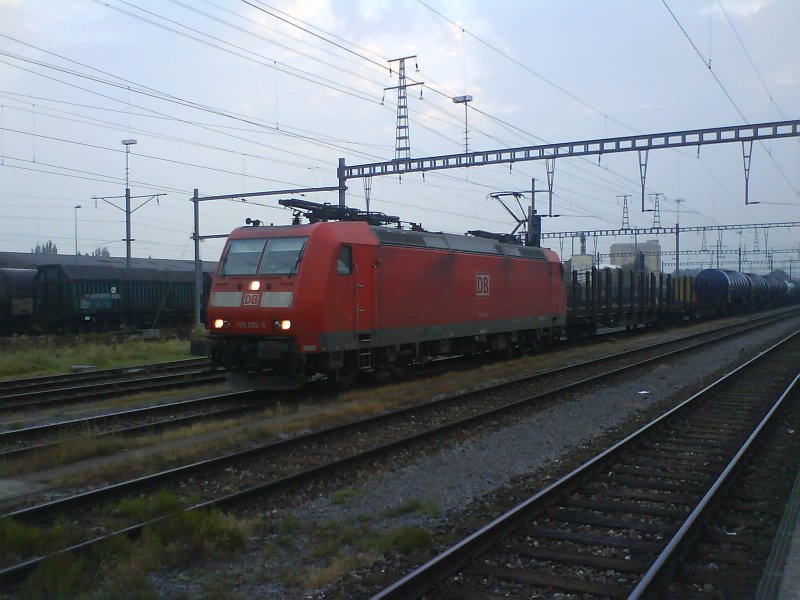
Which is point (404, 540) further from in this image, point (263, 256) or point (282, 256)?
point (263, 256)

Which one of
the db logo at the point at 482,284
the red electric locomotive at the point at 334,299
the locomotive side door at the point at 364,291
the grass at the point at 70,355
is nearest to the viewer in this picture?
the red electric locomotive at the point at 334,299

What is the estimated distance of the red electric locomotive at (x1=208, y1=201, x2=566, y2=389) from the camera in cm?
1291

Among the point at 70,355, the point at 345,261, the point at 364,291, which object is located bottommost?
the point at 70,355

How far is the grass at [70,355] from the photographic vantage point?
20703mm

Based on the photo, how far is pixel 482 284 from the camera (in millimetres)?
18375

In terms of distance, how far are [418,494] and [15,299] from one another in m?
29.0

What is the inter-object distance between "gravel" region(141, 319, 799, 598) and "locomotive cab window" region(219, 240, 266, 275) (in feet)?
18.1

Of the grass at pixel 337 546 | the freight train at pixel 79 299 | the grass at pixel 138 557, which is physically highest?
the freight train at pixel 79 299

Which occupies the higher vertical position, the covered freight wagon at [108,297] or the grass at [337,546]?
the covered freight wagon at [108,297]

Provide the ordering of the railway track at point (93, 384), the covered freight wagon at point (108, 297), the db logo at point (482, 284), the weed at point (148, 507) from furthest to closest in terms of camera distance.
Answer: the covered freight wagon at point (108, 297) < the db logo at point (482, 284) < the railway track at point (93, 384) < the weed at point (148, 507)

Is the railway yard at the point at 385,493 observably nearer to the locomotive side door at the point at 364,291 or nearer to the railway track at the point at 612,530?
the railway track at the point at 612,530

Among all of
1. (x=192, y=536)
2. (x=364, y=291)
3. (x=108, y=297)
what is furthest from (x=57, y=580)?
(x=108, y=297)

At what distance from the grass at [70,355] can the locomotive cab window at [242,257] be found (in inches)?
346

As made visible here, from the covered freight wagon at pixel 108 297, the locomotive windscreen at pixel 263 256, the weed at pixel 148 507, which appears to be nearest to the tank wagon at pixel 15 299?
the covered freight wagon at pixel 108 297
